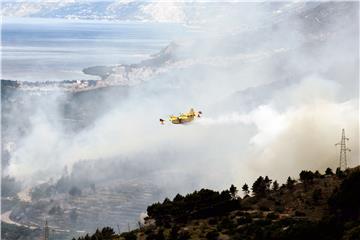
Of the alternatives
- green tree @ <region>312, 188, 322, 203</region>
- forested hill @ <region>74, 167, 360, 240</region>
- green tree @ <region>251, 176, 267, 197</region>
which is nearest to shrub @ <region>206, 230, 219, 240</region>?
forested hill @ <region>74, 167, 360, 240</region>

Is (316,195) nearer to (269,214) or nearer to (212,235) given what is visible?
(269,214)

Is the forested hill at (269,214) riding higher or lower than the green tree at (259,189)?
lower

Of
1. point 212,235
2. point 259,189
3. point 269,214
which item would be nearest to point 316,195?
point 269,214

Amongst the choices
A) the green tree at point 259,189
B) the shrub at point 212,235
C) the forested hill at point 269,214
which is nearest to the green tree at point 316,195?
the forested hill at point 269,214

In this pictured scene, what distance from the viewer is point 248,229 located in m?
63.7

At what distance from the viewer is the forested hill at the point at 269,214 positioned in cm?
5750

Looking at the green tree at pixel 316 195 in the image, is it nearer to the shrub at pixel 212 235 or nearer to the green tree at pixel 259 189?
the green tree at pixel 259 189

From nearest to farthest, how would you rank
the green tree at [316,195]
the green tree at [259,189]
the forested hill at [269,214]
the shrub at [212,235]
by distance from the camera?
the forested hill at [269,214], the shrub at [212,235], the green tree at [316,195], the green tree at [259,189]

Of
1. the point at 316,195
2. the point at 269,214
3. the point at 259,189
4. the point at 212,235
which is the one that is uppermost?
the point at 259,189

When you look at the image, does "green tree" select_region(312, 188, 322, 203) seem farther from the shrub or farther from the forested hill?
the shrub

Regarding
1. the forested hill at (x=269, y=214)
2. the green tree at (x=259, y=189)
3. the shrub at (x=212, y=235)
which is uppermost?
the green tree at (x=259, y=189)

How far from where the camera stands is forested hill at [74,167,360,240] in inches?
2264

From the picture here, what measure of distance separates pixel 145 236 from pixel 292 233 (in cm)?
1991

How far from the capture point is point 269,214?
226ft
